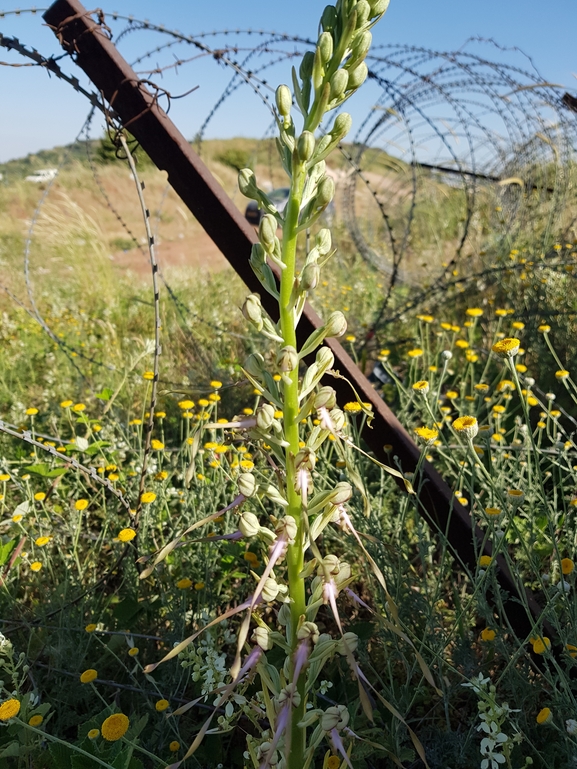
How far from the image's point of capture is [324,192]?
3.11ft

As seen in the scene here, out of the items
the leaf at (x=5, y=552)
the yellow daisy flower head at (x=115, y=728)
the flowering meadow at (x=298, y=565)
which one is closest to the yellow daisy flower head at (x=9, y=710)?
the flowering meadow at (x=298, y=565)

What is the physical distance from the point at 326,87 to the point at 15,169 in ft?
148

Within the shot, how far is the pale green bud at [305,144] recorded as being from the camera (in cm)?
88

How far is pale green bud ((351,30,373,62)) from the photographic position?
935 mm

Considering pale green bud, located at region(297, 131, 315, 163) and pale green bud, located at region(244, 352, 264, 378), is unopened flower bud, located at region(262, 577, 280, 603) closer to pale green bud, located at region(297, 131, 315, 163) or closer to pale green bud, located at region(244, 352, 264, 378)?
pale green bud, located at region(244, 352, 264, 378)

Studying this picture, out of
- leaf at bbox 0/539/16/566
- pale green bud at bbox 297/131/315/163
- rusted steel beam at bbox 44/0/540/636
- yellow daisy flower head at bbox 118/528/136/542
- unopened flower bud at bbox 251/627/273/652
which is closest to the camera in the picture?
pale green bud at bbox 297/131/315/163

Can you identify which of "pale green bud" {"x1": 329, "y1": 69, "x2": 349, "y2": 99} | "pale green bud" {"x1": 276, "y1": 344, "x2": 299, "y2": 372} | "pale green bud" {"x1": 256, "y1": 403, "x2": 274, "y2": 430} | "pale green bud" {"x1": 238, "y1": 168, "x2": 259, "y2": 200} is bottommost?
"pale green bud" {"x1": 256, "y1": 403, "x2": 274, "y2": 430}

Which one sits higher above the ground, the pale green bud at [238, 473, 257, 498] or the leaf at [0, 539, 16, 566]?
the pale green bud at [238, 473, 257, 498]

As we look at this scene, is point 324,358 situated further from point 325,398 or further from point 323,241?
point 323,241

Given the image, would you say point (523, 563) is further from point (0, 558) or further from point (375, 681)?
point (0, 558)

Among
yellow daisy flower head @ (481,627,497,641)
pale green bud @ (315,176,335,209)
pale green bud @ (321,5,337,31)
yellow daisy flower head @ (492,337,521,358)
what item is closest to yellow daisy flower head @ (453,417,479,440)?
yellow daisy flower head @ (492,337,521,358)

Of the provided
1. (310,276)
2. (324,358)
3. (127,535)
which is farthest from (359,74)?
(127,535)

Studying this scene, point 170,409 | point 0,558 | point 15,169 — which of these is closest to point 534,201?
point 170,409

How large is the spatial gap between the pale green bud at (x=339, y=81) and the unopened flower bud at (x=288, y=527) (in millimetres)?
768
